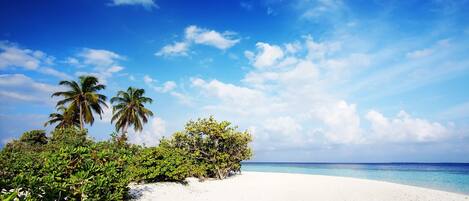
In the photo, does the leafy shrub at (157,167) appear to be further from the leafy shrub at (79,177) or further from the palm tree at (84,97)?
the palm tree at (84,97)

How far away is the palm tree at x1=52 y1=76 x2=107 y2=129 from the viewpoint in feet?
107

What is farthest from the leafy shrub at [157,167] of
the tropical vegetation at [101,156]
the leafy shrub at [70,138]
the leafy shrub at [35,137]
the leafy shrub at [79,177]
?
the leafy shrub at [35,137]

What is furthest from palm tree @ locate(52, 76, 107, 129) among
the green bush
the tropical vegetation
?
the green bush

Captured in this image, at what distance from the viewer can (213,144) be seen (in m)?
27.0

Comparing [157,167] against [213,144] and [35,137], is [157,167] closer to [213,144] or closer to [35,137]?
[213,144]

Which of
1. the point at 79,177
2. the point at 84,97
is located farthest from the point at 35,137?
the point at 79,177

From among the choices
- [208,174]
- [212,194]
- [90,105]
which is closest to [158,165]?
[212,194]

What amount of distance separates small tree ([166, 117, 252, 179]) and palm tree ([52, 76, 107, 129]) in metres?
12.4

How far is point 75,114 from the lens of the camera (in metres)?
34.2

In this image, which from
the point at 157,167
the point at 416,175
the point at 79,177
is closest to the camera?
the point at 79,177

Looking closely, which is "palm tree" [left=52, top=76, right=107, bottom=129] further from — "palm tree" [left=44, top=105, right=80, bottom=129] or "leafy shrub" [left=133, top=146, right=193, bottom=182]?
"leafy shrub" [left=133, top=146, right=193, bottom=182]

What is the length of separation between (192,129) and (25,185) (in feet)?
66.9

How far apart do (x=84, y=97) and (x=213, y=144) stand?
54.3ft

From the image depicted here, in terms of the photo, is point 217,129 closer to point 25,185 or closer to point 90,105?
point 90,105
